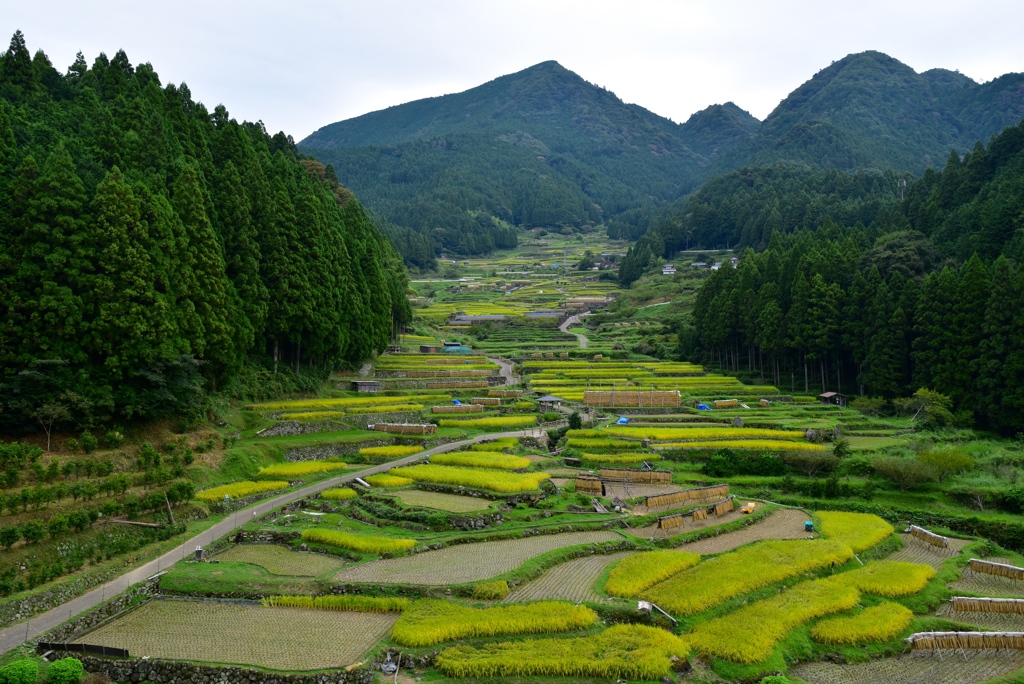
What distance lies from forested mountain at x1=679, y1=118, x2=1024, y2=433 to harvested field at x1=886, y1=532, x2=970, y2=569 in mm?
18015

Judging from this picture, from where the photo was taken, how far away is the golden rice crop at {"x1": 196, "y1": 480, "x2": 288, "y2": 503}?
28828 millimetres

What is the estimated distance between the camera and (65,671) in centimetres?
1642

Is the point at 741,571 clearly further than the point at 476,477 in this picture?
No

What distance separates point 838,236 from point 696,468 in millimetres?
52302

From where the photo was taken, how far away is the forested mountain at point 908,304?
44.9 metres

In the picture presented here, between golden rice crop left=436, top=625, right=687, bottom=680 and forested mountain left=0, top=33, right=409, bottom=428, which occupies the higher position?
forested mountain left=0, top=33, right=409, bottom=428

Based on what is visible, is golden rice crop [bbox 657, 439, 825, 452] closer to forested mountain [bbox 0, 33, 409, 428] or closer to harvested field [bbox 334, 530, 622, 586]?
harvested field [bbox 334, 530, 622, 586]

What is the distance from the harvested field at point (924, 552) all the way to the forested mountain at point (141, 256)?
97.6ft

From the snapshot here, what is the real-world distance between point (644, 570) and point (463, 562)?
5774mm

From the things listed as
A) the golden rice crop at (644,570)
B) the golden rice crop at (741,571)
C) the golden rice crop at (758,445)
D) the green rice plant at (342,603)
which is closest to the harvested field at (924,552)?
the golden rice crop at (741,571)

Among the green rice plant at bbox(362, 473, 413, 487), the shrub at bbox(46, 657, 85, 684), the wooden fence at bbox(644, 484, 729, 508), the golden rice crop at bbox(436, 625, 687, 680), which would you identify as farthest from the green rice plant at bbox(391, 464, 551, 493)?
the shrub at bbox(46, 657, 85, 684)

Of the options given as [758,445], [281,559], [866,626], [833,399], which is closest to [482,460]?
[281,559]

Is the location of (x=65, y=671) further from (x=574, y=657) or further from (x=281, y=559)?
(x=574, y=657)

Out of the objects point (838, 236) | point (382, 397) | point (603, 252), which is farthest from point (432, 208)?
point (382, 397)
